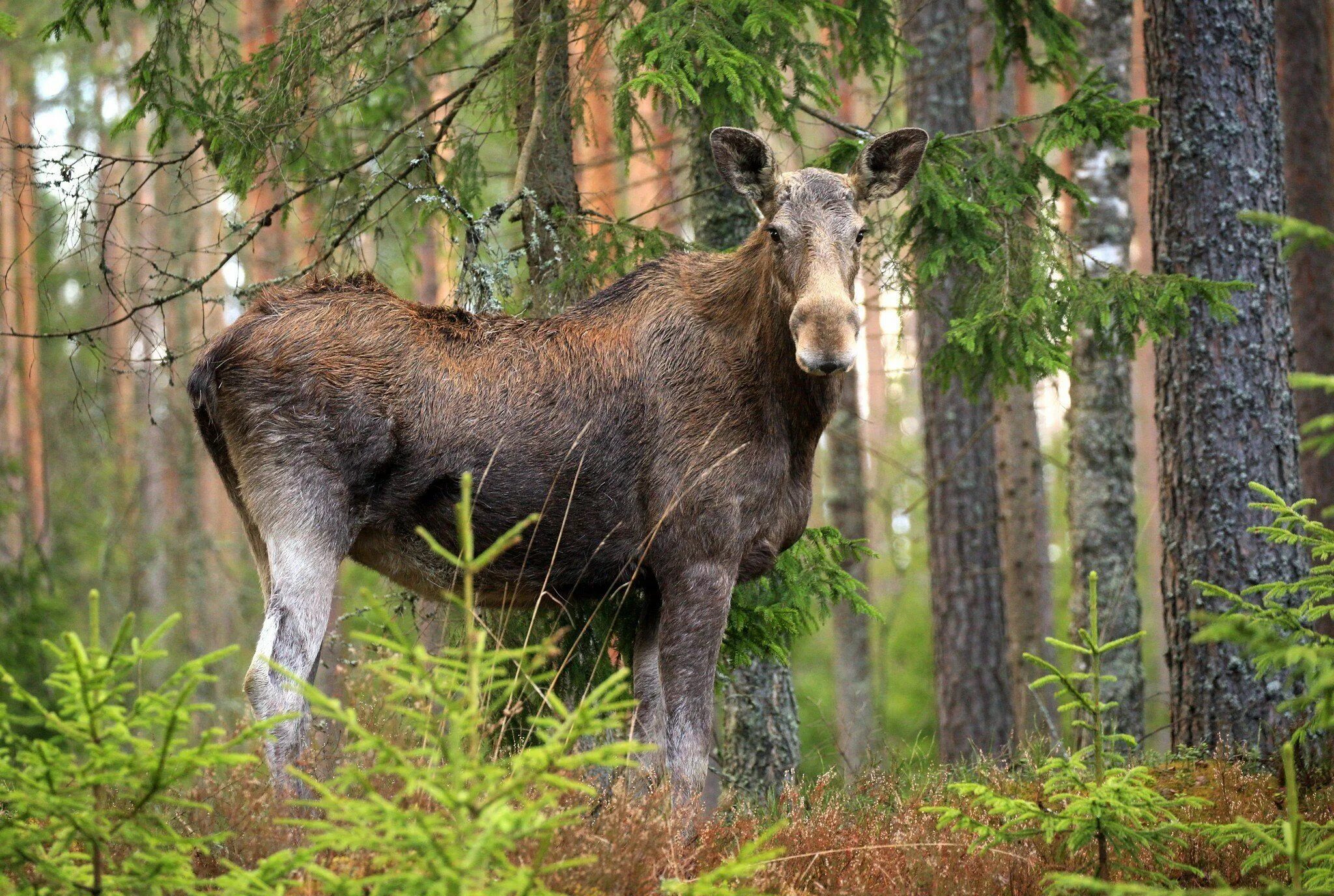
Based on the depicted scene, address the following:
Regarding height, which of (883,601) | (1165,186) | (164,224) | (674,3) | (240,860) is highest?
(164,224)

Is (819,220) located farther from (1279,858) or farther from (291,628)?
(1279,858)

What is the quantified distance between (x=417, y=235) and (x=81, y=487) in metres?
14.5

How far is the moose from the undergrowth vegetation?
0.58 metres

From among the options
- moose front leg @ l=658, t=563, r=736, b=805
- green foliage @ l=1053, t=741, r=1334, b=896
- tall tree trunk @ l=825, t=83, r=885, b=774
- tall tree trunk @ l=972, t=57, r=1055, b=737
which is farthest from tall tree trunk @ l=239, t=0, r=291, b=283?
green foliage @ l=1053, t=741, r=1334, b=896

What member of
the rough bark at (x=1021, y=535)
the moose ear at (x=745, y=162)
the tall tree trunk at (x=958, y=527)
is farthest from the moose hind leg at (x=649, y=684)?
the rough bark at (x=1021, y=535)

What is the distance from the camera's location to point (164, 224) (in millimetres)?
20766

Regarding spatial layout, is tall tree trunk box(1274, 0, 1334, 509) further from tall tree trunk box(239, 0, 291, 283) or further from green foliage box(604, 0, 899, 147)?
tall tree trunk box(239, 0, 291, 283)

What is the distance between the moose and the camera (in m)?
5.06

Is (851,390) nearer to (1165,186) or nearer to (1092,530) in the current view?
(1092,530)

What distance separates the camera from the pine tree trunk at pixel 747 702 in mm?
8211

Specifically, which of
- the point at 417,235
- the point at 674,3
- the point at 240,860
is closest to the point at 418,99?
the point at 417,235

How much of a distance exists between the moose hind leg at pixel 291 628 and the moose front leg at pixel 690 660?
1.52 m

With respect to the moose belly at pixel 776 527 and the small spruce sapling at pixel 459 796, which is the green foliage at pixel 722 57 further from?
the small spruce sapling at pixel 459 796

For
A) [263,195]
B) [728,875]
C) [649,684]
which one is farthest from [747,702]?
[263,195]
